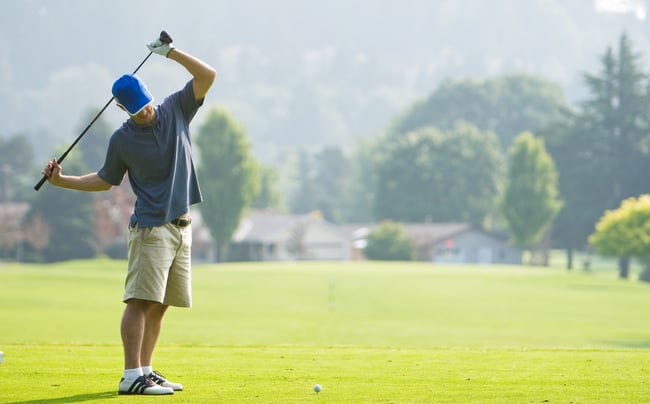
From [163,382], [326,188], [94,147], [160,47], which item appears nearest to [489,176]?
[94,147]

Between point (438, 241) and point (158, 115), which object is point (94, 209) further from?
point (158, 115)

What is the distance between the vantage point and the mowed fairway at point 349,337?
7.81 meters

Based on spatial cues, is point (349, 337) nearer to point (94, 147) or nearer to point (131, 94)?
point (131, 94)

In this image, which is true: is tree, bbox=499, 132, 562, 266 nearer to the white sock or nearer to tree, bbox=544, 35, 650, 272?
tree, bbox=544, 35, 650, 272

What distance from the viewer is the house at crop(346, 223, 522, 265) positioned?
98688mm

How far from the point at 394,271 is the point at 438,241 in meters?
36.5

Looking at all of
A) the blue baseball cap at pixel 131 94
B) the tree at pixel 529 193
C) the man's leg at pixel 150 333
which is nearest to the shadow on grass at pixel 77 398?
the man's leg at pixel 150 333

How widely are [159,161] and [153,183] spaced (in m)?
0.18

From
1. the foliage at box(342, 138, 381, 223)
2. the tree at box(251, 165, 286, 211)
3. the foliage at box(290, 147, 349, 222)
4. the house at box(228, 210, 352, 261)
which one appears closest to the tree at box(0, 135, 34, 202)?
the tree at box(251, 165, 286, 211)

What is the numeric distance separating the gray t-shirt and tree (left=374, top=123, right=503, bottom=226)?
10038 cm

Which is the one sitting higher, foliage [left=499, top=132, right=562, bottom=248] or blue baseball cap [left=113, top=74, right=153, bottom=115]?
foliage [left=499, top=132, right=562, bottom=248]

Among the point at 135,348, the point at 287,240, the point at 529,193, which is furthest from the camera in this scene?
the point at 287,240

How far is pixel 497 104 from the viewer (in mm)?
142750

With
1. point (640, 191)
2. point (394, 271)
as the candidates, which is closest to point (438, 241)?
point (640, 191)
